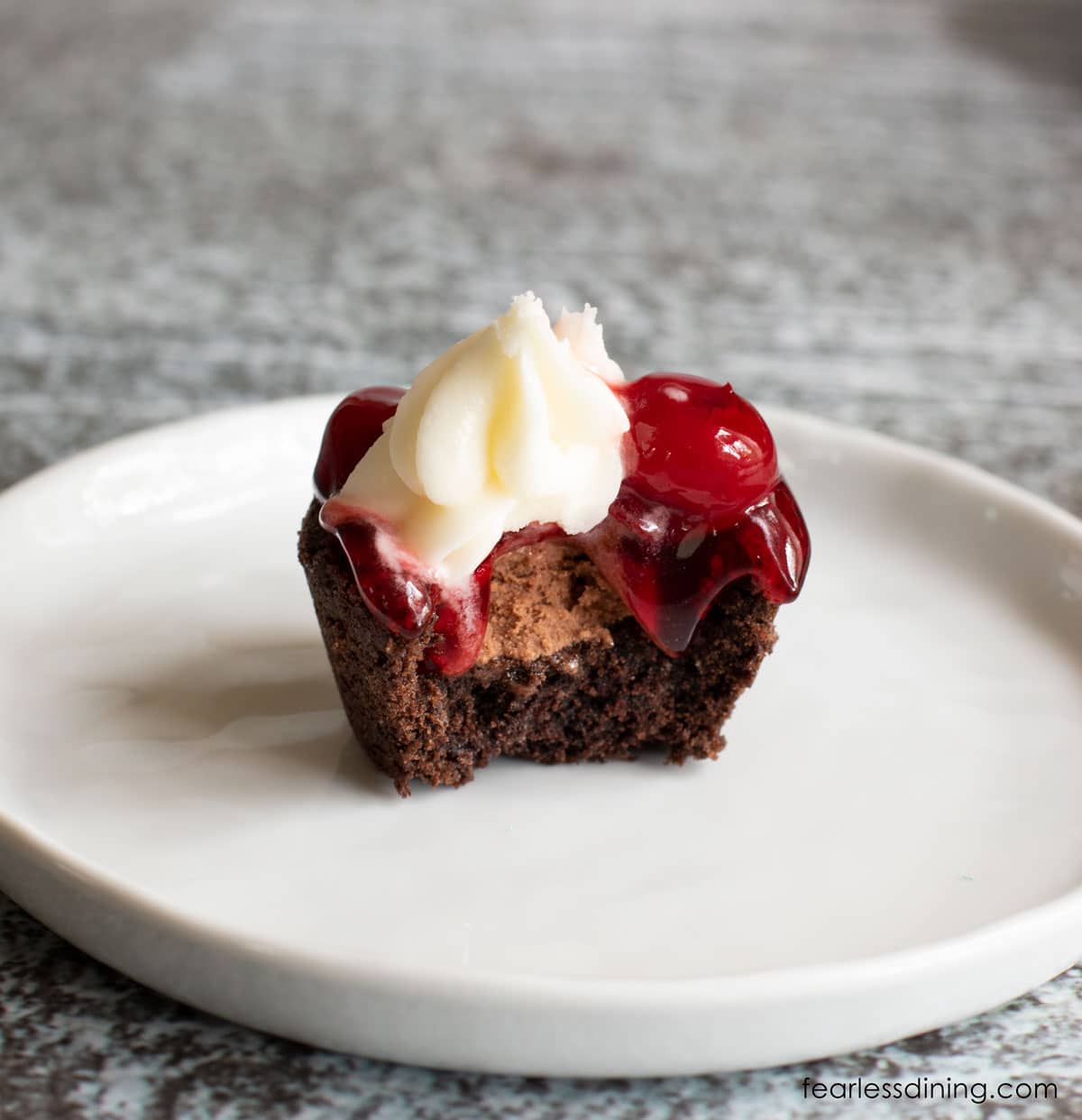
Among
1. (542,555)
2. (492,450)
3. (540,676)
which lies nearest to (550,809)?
(540,676)

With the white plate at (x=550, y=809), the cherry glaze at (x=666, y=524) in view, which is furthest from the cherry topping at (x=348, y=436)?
the white plate at (x=550, y=809)

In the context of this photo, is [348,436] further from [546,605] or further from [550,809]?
[550,809]

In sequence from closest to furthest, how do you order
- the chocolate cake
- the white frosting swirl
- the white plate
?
the white plate
the white frosting swirl
the chocolate cake

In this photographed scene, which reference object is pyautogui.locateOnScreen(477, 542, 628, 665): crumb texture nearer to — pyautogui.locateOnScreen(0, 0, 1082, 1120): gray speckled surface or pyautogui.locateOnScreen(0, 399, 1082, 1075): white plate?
pyautogui.locateOnScreen(0, 399, 1082, 1075): white plate

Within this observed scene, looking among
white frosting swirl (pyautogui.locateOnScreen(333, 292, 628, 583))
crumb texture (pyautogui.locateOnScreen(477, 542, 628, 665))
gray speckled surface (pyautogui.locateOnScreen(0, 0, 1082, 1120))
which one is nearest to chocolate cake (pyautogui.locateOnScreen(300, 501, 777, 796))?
crumb texture (pyautogui.locateOnScreen(477, 542, 628, 665))

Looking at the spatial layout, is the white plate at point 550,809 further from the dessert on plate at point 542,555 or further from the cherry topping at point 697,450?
the cherry topping at point 697,450

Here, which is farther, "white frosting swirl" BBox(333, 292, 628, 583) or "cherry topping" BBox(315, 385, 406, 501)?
"cherry topping" BBox(315, 385, 406, 501)
